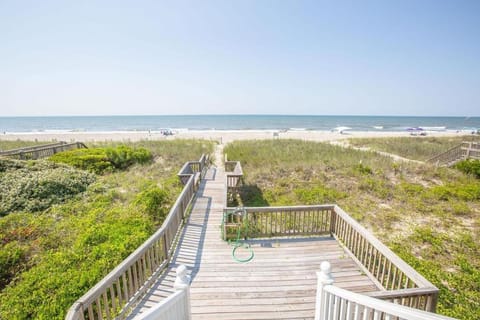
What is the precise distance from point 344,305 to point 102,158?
13.7 metres

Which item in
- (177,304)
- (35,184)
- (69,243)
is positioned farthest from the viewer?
(35,184)

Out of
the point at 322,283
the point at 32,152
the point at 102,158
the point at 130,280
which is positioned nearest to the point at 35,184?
the point at 102,158

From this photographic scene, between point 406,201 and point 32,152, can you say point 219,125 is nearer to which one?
point 32,152

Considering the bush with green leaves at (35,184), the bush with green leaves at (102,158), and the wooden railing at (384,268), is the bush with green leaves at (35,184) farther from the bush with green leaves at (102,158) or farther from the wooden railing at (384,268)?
the wooden railing at (384,268)

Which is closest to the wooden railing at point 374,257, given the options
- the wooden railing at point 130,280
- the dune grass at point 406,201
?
the dune grass at point 406,201

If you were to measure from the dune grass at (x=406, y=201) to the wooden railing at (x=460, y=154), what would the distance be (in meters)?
2.59

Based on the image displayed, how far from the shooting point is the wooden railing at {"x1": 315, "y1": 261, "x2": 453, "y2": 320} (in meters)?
1.80

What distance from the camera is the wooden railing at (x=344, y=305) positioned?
1802 mm

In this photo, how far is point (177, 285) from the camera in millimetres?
2471

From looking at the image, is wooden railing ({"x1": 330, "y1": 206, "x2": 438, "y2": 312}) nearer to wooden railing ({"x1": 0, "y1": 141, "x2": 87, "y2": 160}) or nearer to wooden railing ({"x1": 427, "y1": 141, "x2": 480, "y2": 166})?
wooden railing ({"x1": 427, "y1": 141, "x2": 480, "y2": 166})

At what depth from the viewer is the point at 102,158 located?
1232 cm

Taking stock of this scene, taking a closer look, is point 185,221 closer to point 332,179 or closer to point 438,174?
point 332,179

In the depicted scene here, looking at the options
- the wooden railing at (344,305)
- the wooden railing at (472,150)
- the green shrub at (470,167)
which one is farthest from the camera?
the wooden railing at (472,150)

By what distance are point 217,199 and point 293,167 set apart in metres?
5.96
